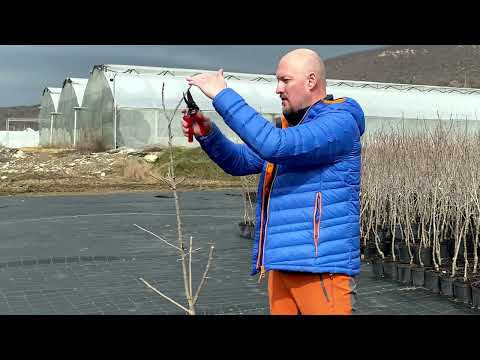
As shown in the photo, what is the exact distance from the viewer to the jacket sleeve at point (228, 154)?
7.06 ft

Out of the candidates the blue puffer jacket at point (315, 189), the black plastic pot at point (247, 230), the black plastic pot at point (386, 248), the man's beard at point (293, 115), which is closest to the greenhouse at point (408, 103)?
the black plastic pot at point (247, 230)

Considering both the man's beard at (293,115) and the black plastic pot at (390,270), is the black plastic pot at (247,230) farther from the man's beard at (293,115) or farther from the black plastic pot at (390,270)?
the man's beard at (293,115)

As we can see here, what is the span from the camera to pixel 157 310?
4227 millimetres

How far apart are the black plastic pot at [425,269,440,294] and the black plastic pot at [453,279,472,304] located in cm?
24

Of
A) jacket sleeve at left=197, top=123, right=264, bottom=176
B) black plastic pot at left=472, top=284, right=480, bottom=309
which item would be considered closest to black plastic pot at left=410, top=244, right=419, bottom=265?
black plastic pot at left=472, top=284, right=480, bottom=309

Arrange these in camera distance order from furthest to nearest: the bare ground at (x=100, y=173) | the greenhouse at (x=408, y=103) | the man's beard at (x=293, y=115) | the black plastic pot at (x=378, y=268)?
the greenhouse at (x=408, y=103) < the bare ground at (x=100, y=173) < the black plastic pot at (x=378, y=268) < the man's beard at (x=293, y=115)

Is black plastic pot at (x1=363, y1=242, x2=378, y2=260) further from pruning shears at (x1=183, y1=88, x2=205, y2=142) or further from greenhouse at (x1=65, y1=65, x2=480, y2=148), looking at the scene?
greenhouse at (x1=65, y1=65, x2=480, y2=148)

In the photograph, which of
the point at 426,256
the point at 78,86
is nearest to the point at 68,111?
the point at 78,86

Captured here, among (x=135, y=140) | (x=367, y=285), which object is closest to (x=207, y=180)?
(x=135, y=140)

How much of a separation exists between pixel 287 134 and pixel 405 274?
390 centimetres

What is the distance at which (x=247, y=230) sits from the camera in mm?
7902

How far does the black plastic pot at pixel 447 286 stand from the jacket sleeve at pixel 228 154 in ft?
10.0

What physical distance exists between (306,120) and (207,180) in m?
15.6
